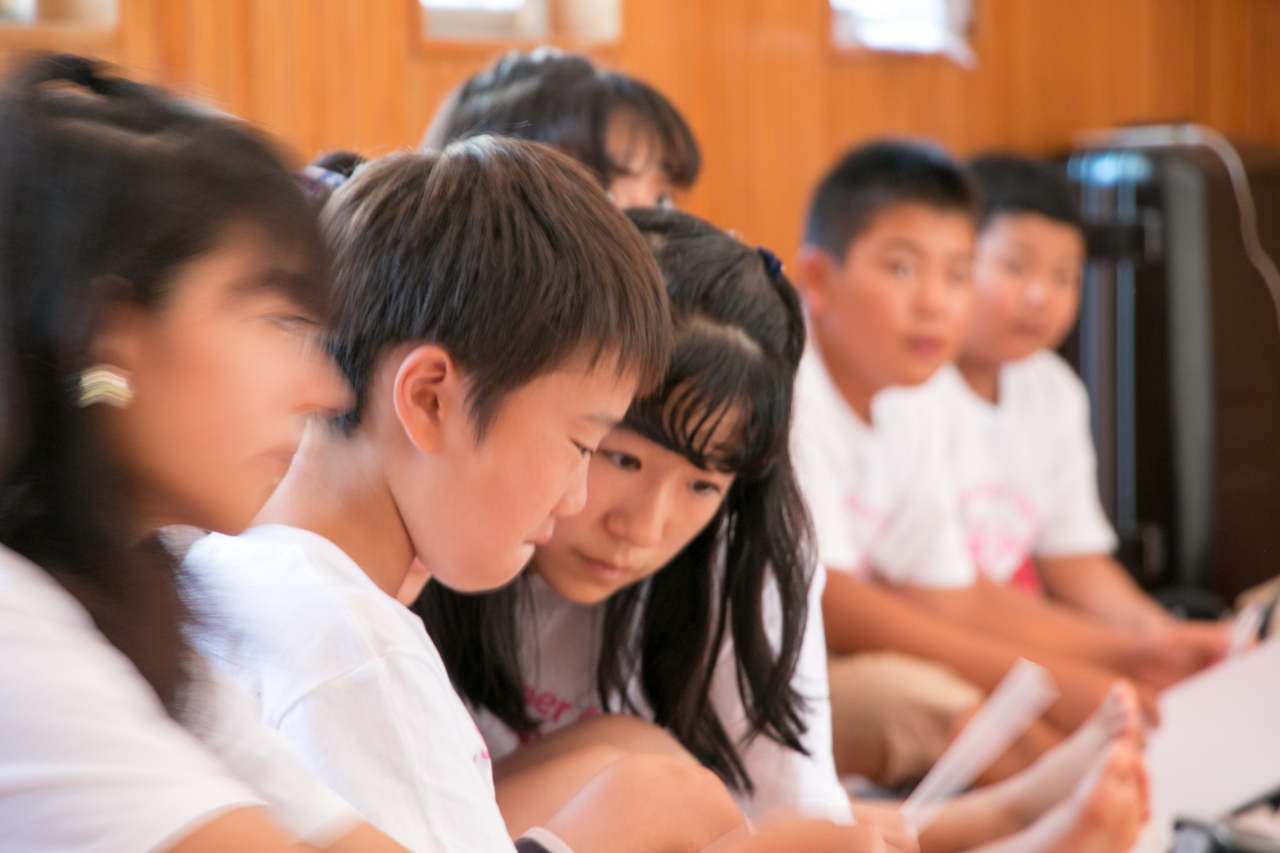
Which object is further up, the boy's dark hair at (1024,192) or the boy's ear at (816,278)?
the boy's dark hair at (1024,192)

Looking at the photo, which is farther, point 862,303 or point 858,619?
point 862,303

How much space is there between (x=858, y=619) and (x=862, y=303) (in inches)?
13.9

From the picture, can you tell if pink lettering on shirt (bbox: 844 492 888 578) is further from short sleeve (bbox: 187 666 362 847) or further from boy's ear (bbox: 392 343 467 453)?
short sleeve (bbox: 187 666 362 847)

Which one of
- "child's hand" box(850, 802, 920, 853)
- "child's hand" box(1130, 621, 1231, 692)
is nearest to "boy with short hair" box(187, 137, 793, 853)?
"child's hand" box(850, 802, 920, 853)

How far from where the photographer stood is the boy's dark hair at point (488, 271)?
0.61m

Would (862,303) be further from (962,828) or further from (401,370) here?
(401,370)

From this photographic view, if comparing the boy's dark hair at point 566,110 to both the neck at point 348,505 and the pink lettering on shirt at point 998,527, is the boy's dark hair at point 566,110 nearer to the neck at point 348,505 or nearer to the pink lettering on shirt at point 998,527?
the neck at point 348,505

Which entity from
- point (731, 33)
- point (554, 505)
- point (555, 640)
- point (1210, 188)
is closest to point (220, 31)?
point (731, 33)

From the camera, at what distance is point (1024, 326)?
171 centimetres

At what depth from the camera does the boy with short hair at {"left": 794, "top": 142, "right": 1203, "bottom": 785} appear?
4.19 ft

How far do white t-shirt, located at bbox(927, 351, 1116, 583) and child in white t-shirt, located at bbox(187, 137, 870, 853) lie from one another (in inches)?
38.9

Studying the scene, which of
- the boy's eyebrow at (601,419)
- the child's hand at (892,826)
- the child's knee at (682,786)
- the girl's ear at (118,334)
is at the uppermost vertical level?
the girl's ear at (118,334)

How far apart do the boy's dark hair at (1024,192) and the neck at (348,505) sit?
130cm

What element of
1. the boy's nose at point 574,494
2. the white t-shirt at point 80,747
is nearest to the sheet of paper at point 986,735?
the boy's nose at point 574,494
